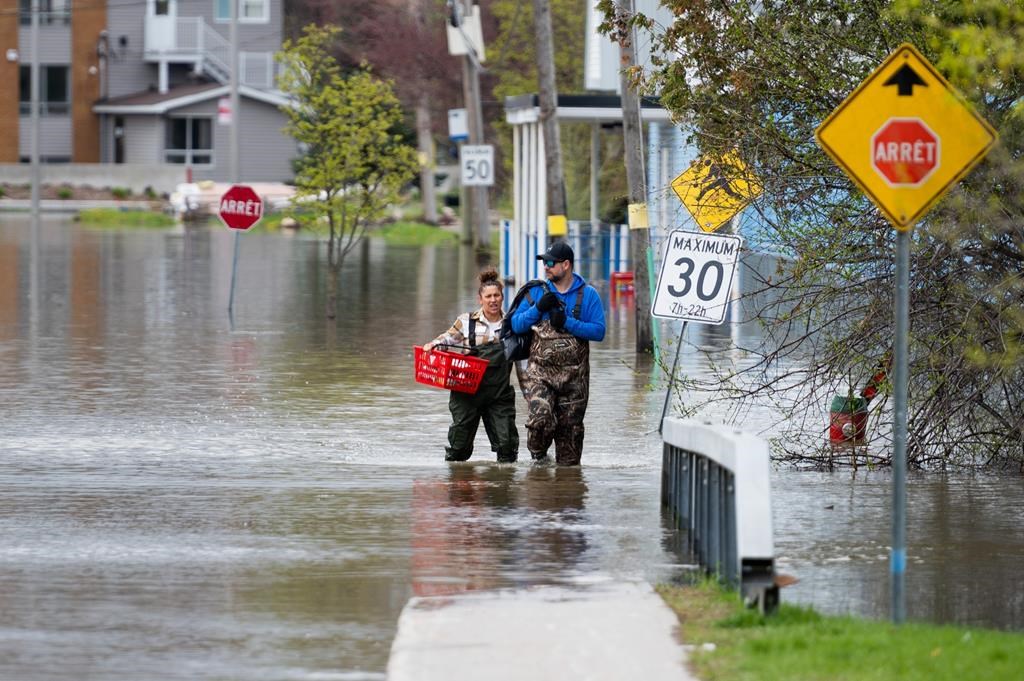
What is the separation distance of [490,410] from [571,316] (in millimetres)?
1006

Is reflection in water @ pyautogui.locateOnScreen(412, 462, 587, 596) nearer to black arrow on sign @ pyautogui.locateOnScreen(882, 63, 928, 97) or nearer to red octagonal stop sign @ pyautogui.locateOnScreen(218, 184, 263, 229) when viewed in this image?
black arrow on sign @ pyautogui.locateOnScreen(882, 63, 928, 97)

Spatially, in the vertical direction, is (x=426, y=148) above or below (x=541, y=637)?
above

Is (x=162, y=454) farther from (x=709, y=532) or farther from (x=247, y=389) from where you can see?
(x=709, y=532)

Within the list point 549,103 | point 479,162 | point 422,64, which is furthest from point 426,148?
point 549,103

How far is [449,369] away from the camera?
12516 millimetres

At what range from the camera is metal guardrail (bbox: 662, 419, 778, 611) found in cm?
782

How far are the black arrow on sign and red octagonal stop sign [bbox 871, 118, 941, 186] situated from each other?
4.5 inches

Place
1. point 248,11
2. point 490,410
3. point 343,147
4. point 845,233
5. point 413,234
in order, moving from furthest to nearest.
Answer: point 248,11
point 413,234
point 343,147
point 490,410
point 845,233

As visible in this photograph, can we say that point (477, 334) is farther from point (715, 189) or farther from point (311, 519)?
point (311, 519)

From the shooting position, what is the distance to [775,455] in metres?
13.3

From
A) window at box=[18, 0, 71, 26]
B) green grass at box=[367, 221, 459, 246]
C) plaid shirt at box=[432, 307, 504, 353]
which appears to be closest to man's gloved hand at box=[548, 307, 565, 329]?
plaid shirt at box=[432, 307, 504, 353]

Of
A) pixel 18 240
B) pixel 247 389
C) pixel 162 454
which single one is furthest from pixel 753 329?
pixel 18 240

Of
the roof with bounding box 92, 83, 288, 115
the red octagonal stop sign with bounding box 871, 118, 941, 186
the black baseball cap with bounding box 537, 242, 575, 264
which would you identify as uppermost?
the roof with bounding box 92, 83, 288, 115

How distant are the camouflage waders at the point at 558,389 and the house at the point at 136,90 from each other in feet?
189
